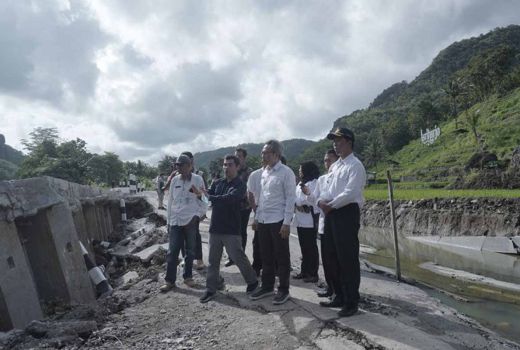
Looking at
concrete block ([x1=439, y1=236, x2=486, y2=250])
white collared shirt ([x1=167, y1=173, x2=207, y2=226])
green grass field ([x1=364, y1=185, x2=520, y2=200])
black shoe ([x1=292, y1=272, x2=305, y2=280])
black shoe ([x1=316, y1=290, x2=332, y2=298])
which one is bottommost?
concrete block ([x1=439, y1=236, x2=486, y2=250])

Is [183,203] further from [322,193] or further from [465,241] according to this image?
[465,241]

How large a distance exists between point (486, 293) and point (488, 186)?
72.0 ft

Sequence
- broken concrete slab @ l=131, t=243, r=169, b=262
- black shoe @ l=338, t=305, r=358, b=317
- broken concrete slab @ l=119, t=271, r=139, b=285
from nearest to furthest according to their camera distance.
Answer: black shoe @ l=338, t=305, r=358, b=317, broken concrete slab @ l=119, t=271, r=139, b=285, broken concrete slab @ l=131, t=243, r=169, b=262

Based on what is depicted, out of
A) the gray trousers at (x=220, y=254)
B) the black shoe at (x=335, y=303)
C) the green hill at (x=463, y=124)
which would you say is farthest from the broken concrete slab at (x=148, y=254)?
the green hill at (x=463, y=124)

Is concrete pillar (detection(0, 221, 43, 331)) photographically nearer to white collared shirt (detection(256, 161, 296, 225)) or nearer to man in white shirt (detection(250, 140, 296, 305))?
man in white shirt (detection(250, 140, 296, 305))

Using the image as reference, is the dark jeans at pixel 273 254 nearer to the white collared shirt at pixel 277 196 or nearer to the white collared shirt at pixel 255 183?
the white collared shirt at pixel 277 196

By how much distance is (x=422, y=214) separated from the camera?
21047 millimetres

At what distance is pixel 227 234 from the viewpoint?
Result: 4.93 metres

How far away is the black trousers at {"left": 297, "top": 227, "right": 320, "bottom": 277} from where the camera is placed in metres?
5.62

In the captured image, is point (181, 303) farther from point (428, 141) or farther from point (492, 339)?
point (428, 141)

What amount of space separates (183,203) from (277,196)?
1644 millimetres

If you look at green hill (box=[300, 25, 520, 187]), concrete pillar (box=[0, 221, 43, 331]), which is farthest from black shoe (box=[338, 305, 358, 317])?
green hill (box=[300, 25, 520, 187])

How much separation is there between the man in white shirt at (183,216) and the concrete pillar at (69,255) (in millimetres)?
1584

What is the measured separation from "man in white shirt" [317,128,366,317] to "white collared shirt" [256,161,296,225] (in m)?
0.69
